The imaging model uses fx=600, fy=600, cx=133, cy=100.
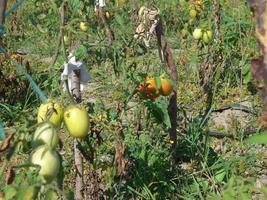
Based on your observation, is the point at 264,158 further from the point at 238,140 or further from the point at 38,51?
the point at 38,51

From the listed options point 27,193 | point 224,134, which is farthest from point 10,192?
point 224,134

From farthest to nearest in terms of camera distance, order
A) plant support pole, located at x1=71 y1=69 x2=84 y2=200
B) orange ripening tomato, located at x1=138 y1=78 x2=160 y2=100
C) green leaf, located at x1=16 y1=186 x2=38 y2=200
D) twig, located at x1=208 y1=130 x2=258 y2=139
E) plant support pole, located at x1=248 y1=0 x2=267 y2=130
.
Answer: twig, located at x1=208 y1=130 x2=258 y2=139 → orange ripening tomato, located at x1=138 y1=78 x2=160 y2=100 → plant support pole, located at x1=71 y1=69 x2=84 y2=200 → green leaf, located at x1=16 y1=186 x2=38 y2=200 → plant support pole, located at x1=248 y1=0 x2=267 y2=130

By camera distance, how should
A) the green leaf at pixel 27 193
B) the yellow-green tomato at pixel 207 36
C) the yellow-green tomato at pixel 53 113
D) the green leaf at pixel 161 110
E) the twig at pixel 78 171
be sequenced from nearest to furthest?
the green leaf at pixel 27 193, the yellow-green tomato at pixel 53 113, the twig at pixel 78 171, the green leaf at pixel 161 110, the yellow-green tomato at pixel 207 36

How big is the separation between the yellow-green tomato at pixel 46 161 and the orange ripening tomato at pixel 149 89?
1273 millimetres

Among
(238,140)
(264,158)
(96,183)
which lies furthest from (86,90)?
(96,183)

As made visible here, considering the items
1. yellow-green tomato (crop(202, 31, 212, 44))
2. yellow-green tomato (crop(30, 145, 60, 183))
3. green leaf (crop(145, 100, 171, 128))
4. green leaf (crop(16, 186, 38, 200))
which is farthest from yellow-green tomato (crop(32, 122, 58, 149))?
yellow-green tomato (crop(202, 31, 212, 44))

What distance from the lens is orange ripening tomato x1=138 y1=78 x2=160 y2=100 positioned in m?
2.43

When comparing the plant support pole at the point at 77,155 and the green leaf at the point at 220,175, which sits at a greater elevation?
the plant support pole at the point at 77,155

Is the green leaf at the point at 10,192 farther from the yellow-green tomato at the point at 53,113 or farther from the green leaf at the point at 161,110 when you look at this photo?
the green leaf at the point at 161,110

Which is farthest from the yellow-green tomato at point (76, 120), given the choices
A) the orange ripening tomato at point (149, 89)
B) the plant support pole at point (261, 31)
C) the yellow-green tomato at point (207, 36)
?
the yellow-green tomato at point (207, 36)

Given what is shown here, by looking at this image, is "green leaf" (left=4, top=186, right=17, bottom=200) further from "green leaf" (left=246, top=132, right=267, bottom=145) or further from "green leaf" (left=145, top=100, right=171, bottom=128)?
"green leaf" (left=145, top=100, right=171, bottom=128)

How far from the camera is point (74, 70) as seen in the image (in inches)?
83.2

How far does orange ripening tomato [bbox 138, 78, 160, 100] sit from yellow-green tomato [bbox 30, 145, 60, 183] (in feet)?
4.18

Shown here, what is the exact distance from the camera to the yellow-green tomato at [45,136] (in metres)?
1.20
